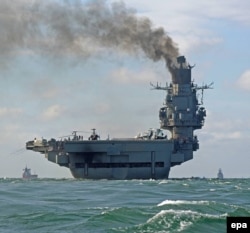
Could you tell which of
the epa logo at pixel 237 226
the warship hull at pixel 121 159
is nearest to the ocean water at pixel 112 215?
the epa logo at pixel 237 226

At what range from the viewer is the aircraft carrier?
10225cm

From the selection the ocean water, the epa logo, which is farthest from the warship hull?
the epa logo

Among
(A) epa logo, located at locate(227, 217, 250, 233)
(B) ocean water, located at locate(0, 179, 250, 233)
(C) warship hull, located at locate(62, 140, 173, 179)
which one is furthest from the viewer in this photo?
(C) warship hull, located at locate(62, 140, 173, 179)

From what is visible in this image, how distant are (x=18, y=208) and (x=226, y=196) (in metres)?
18.0

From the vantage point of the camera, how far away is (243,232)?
21938 mm

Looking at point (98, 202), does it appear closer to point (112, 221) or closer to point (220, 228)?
point (112, 221)

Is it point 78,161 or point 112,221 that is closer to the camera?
point 112,221

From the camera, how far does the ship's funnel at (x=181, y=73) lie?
112000 millimetres

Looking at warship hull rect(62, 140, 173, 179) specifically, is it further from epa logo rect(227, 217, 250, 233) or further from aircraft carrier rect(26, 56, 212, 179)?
epa logo rect(227, 217, 250, 233)

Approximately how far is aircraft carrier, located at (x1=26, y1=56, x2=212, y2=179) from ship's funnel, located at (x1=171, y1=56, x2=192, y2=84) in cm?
249

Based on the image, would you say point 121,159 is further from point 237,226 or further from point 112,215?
point 237,226

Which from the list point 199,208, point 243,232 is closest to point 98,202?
point 199,208

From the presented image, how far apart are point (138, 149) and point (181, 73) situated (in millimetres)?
15420

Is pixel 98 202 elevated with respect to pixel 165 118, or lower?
lower
